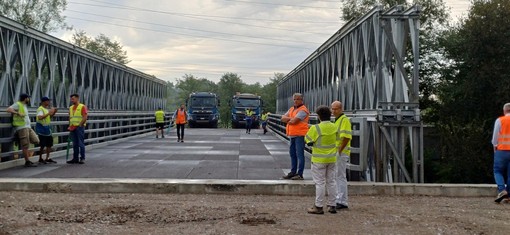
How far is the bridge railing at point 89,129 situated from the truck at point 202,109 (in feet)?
A: 47.0

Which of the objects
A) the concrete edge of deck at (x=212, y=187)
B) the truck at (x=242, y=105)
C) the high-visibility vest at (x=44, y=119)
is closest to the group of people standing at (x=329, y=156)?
the concrete edge of deck at (x=212, y=187)

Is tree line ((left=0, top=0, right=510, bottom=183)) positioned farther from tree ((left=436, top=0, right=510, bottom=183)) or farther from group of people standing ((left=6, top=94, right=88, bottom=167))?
group of people standing ((left=6, top=94, right=88, bottom=167))

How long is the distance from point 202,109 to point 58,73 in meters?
24.2

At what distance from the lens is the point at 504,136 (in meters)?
8.84

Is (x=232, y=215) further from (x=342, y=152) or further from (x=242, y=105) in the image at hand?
(x=242, y=105)

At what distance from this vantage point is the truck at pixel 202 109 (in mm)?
44625

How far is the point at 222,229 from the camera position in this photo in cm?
629

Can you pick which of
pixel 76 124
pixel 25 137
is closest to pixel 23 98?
pixel 25 137

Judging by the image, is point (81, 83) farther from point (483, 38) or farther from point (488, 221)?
point (483, 38)

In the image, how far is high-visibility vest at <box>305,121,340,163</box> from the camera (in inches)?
294

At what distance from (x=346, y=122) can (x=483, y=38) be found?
2110 cm

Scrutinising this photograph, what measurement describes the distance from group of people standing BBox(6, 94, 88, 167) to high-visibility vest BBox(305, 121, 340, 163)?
6.59 metres

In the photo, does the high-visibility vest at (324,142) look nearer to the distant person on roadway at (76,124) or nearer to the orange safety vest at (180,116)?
the distant person on roadway at (76,124)

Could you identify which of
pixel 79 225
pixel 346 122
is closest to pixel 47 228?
pixel 79 225
